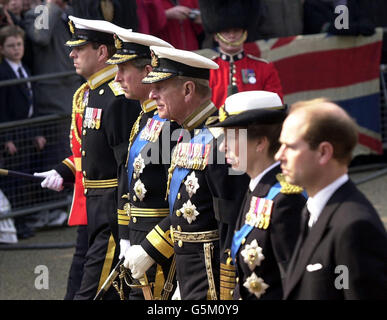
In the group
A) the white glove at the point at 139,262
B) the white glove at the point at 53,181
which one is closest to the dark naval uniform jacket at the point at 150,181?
the white glove at the point at 139,262

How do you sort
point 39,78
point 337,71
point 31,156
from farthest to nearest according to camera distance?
1. point 337,71
2. point 39,78
3. point 31,156

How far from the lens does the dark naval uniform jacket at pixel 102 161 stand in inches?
249

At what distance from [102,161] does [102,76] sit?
52 cm

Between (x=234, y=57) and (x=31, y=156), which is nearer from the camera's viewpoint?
(x=234, y=57)

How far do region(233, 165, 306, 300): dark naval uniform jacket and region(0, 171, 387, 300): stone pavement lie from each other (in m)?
3.49

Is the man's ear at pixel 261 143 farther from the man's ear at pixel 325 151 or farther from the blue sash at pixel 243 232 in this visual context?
the man's ear at pixel 325 151

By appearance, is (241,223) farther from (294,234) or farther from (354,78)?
(354,78)

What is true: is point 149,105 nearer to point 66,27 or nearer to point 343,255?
point 343,255

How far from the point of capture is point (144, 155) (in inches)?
227

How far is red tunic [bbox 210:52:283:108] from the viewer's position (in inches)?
350

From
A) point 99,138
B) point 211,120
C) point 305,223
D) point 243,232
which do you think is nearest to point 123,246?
point 99,138

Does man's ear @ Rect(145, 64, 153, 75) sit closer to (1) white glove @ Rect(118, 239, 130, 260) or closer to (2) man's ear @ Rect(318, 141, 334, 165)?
(1) white glove @ Rect(118, 239, 130, 260)

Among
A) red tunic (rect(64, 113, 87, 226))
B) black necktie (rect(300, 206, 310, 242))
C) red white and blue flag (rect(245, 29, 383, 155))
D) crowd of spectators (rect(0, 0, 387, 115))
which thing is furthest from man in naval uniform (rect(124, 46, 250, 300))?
red white and blue flag (rect(245, 29, 383, 155))

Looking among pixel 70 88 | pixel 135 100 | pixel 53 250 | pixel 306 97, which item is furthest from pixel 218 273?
pixel 306 97
